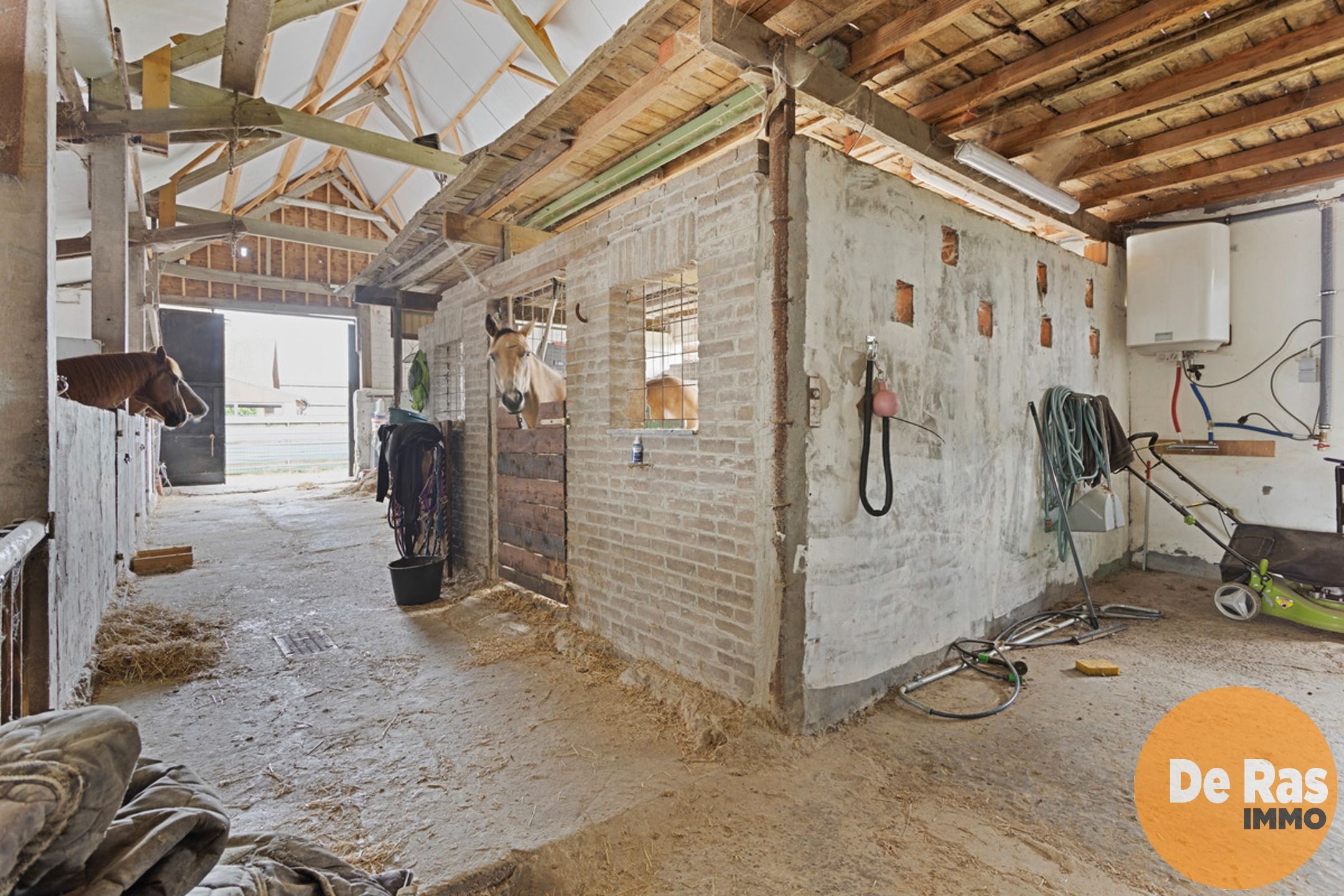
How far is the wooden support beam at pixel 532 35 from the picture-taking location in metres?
5.46

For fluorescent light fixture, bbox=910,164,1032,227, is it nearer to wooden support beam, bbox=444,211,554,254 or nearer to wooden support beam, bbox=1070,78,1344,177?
wooden support beam, bbox=1070,78,1344,177

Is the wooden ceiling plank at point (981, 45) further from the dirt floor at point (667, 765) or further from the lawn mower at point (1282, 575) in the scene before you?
the lawn mower at point (1282, 575)

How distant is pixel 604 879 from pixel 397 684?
6.58 feet

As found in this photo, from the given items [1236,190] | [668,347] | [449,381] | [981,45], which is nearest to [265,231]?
[449,381]

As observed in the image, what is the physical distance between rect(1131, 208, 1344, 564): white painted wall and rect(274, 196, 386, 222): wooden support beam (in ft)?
52.6

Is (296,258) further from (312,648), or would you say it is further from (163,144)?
(312,648)

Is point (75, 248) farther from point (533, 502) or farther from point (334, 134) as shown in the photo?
point (533, 502)

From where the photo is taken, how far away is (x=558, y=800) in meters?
2.29

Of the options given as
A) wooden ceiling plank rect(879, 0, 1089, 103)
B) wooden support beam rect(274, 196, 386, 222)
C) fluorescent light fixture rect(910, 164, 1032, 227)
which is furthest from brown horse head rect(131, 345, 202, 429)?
wooden support beam rect(274, 196, 386, 222)

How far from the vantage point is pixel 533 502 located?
4.56m

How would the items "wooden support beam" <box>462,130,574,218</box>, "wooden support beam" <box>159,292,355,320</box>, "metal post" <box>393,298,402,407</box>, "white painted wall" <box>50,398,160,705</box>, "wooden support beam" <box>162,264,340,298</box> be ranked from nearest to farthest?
"white painted wall" <box>50,398,160,705</box>, "wooden support beam" <box>462,130,574,218</box>, "metal post" <box>393,298,402,407</box>, "wooden support beam" <box>162,264,340,298</box>, "wooden support beam" <box>159,292,355,320</box>

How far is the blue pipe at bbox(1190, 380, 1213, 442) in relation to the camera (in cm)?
511

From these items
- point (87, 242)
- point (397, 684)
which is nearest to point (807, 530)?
point (397, 684)

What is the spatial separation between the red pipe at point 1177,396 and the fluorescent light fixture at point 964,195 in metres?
1.96
